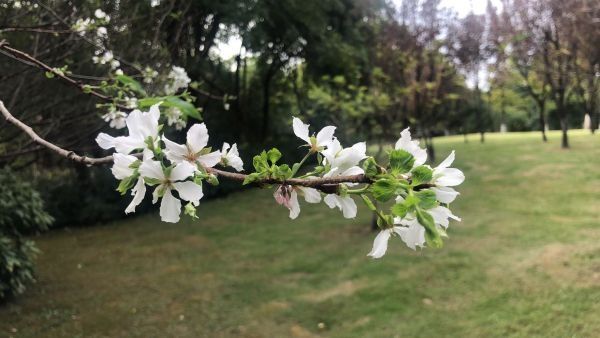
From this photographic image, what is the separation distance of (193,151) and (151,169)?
0.10 meters

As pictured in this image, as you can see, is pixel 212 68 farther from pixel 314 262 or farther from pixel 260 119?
pixel 314 262

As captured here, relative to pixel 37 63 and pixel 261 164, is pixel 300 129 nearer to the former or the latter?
pixel 261 164

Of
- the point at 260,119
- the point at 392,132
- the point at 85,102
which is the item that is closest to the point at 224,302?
the point at 85,102

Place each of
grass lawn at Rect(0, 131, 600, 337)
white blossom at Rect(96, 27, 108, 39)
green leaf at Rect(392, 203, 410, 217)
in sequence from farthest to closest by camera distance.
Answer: grass lawn at Rect(0, 131, 600, 337) → white blossom at Rect(96, 27, 108, 39) → green leaf at Rect(392, 203, 410, 217)

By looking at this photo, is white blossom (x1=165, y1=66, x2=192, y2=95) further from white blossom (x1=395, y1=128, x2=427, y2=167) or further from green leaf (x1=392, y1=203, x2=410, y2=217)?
green leaf (x1=392, y1=203, x2=410, y2=217)

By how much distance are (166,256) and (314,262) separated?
7.01 ft

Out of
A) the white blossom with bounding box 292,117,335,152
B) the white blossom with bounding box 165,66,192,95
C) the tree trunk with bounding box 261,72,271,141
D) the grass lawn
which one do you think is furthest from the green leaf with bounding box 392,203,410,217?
the tree trunk with bounding box 261,72,271,141

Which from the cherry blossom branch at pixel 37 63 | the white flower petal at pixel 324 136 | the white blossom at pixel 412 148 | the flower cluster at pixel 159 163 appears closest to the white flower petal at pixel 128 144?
the flower cluster at pixel 159 163

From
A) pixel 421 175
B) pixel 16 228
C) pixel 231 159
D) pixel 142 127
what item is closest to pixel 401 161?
pixel 421 175

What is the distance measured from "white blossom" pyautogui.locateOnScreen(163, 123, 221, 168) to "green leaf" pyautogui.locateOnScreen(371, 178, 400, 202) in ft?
0.93

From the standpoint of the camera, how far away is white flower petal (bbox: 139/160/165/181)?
80cm

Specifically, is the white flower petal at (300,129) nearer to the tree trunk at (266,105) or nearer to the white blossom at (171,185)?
the white blossom at (171,185)

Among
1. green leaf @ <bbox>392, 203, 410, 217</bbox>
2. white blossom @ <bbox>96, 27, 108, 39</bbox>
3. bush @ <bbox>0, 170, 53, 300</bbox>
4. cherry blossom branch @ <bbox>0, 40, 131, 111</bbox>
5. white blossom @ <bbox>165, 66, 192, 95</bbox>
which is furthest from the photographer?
bush @ <bbox>0, 170, 53, 300</bbox>

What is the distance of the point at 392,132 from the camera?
953 centimetres
